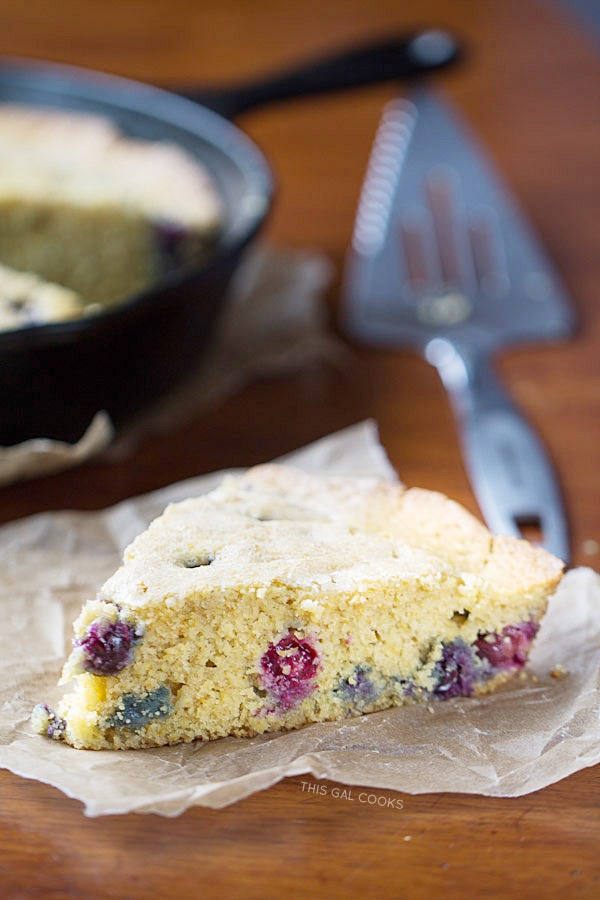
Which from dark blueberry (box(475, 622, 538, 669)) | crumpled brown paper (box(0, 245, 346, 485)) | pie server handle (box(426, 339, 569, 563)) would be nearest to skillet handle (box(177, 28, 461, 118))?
crumpled brown paper (box(0, 245, 346, 485))

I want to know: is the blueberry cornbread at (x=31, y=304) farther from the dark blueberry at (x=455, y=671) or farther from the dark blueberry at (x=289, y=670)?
the dark blueberry at (x=455, y=671)

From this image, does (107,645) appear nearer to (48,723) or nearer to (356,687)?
(48,723)

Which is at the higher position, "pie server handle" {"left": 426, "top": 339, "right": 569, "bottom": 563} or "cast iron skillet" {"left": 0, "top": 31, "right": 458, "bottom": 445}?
"cast iron skillet" {"left": 0, "top": 31, "right": 458, "bottom": 445}

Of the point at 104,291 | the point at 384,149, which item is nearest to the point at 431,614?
the point at 104,291

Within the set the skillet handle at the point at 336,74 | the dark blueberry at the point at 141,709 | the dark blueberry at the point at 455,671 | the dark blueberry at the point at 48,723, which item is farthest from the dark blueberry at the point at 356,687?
the skillet handle at the point at 336,74

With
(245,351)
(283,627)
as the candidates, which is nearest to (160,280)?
(245,351)

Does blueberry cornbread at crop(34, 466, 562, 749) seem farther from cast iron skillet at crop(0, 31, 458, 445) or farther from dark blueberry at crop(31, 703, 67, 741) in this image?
cast iron skillet at crop(0, 31, 458, 445)
